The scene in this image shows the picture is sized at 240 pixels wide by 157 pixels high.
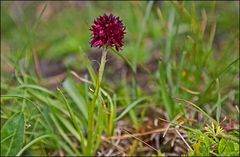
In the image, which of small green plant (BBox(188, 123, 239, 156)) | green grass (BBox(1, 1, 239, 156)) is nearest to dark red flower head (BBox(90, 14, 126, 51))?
green grass (BBox(1, 1, 239, 156))

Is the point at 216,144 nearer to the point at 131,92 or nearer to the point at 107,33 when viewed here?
the point at 107,33

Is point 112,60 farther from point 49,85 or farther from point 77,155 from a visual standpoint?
point 77,155

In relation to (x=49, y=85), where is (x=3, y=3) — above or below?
above

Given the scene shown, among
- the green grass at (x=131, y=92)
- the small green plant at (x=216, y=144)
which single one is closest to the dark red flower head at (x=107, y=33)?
the green grass at (x=131, y=92)

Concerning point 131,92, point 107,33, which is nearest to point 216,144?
point 107,33

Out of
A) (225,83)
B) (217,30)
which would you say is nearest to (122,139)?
(225,83)

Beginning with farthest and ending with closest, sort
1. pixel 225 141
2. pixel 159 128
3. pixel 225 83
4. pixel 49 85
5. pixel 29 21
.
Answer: pixel 29 21 < pixel 49 85 < pixel 225 83 < pixel 159 128 < pixel 225 141

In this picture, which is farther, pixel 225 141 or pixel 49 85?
pixel 49 85
